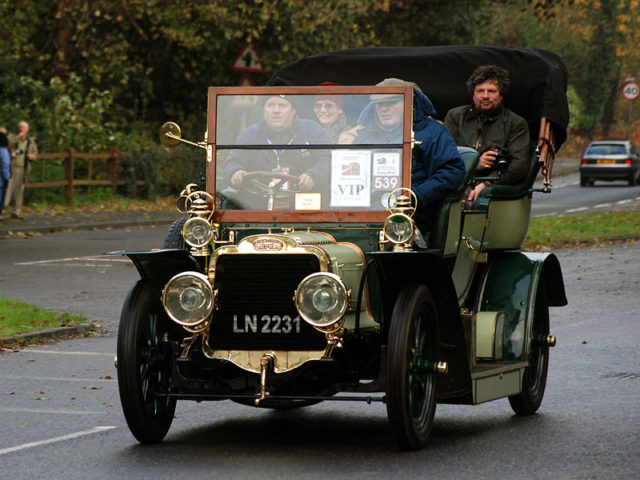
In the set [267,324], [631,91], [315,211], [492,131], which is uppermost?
[631,91]

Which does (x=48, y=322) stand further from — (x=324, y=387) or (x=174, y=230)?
(x=324, y=387)

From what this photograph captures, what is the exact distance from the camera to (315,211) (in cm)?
742

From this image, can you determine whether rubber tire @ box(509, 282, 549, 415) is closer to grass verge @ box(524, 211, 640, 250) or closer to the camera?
the camera

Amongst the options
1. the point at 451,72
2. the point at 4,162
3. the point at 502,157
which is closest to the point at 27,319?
the point at 451,72

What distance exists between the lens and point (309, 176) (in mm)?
7492

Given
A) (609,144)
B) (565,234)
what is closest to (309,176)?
(565,234)

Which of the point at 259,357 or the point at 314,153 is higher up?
the point at 314,153

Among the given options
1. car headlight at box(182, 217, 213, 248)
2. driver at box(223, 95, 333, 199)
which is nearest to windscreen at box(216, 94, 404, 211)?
driver at box(223, 95, 333, 199)

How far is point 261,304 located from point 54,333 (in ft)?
19.5

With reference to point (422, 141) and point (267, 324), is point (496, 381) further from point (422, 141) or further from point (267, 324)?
point (267, 324)

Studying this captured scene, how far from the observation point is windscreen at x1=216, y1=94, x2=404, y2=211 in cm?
744

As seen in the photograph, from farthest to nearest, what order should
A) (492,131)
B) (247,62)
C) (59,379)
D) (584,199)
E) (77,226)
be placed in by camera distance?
(584,199) → (247,62) → (77,226) → (59,379) → (492,131)

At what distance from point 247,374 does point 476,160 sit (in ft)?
6.44

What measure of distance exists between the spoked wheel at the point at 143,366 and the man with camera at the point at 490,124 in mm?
2853
